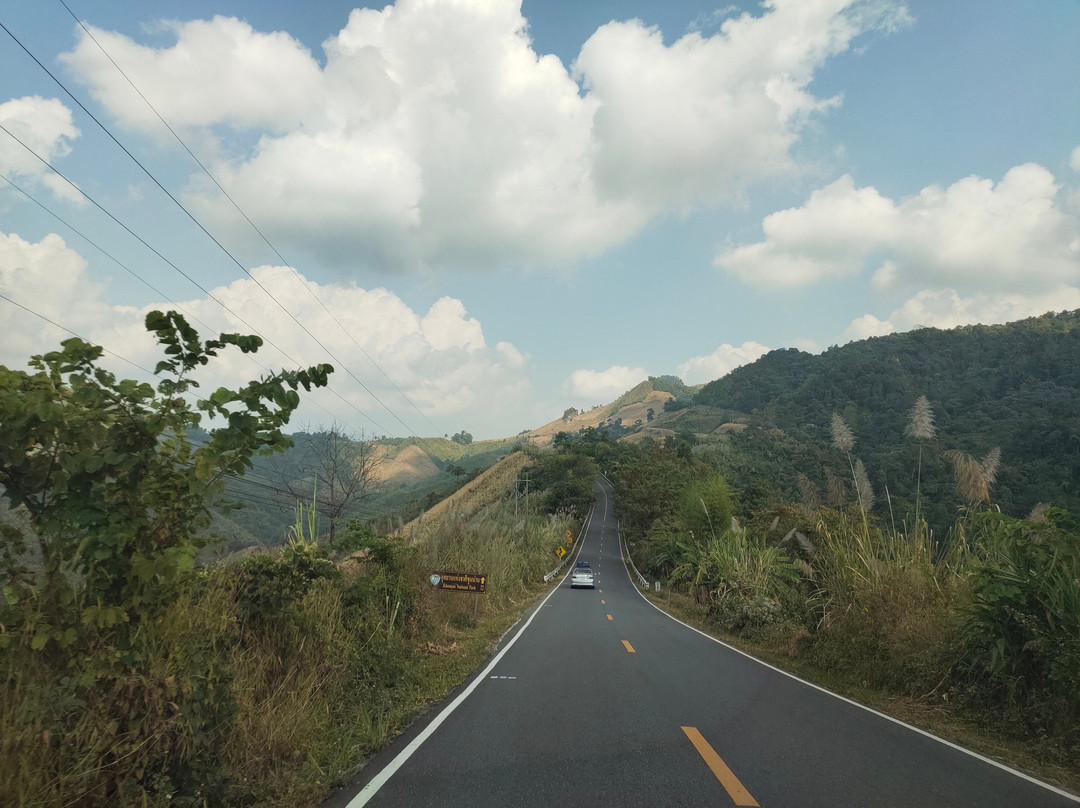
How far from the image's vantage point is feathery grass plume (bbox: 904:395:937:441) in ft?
40.2

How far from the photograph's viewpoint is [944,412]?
99.9 meters

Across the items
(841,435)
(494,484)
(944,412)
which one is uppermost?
(944,412)

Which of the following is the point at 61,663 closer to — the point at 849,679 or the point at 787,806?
the point at 787,806

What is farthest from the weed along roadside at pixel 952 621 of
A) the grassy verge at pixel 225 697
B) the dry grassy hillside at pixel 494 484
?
the dry grassy hillside at pixel 494 484

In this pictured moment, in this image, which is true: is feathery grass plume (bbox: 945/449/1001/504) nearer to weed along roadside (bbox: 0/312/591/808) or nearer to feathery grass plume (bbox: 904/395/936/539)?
feathery grass plume (bbox: 904/395/936/539)

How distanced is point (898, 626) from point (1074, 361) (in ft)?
428

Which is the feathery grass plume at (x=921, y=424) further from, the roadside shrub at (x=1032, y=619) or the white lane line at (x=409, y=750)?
the white lane line at (x=409, y=750)

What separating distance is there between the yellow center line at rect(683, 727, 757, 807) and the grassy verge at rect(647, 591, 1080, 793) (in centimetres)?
318

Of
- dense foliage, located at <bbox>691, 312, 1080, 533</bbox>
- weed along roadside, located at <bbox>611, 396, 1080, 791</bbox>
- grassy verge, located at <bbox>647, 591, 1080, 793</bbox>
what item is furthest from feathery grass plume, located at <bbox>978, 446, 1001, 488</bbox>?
dense foliage, located at <bbox>691, 312, 1080, 533</bbox>

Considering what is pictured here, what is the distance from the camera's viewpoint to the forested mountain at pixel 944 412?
62.0 metres

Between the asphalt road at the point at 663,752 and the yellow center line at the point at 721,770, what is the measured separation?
2 centimetres

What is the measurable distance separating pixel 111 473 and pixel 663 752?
5066 millimetres

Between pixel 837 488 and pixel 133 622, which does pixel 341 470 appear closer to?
pixel 837 488

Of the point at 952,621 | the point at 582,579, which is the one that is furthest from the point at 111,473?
the point at 582,579
